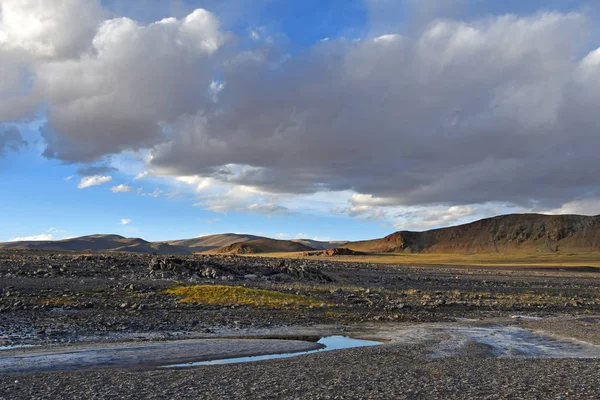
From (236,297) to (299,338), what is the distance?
1016 cm

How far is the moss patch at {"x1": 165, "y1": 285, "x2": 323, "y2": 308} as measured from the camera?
25.7 m

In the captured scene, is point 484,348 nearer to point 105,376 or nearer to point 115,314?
point 105,376

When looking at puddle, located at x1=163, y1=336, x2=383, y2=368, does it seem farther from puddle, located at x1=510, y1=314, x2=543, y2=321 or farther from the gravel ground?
puddle, located at x1=510, y1=314, x2=543, y2=321

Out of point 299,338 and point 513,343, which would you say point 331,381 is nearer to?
point 299,338

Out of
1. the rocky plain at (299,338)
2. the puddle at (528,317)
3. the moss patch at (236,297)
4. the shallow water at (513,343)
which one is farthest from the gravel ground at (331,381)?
the moss patch at (236,297)

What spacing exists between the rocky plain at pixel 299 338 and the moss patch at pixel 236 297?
0.24m

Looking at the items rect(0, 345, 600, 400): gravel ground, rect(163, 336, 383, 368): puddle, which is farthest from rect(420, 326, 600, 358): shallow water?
rect(163, 336, 383, 368): puddle

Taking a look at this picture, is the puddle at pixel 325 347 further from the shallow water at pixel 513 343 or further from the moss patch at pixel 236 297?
the moss patch at pixel 236 297

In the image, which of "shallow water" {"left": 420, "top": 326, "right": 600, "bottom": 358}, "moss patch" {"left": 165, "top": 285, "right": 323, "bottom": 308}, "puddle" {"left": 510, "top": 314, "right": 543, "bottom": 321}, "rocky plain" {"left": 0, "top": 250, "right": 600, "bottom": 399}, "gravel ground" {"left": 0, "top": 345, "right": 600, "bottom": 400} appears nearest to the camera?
"gravel ground" {"left": 0, "top": 345, "right": 600, "bottom": 400}

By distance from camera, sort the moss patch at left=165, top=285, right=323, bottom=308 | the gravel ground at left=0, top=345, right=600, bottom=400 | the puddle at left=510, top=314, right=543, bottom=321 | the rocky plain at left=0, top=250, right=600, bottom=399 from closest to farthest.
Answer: the gravel ground at left=0, top=345, right=600, bottom=400
the rocky plain at left=0, top=250, right=600, bottom=399
the puddle at left=510, top=314, right=543, bottom=321
the moss patch at left=165, top=285, right=323, bottom=308

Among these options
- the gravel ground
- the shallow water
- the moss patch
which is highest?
the moss patch

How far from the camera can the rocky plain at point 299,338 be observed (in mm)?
10000

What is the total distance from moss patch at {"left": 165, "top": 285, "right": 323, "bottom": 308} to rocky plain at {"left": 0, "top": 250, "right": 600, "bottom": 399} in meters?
0.24

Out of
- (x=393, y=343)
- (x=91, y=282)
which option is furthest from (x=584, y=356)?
(x=91, y=282)
